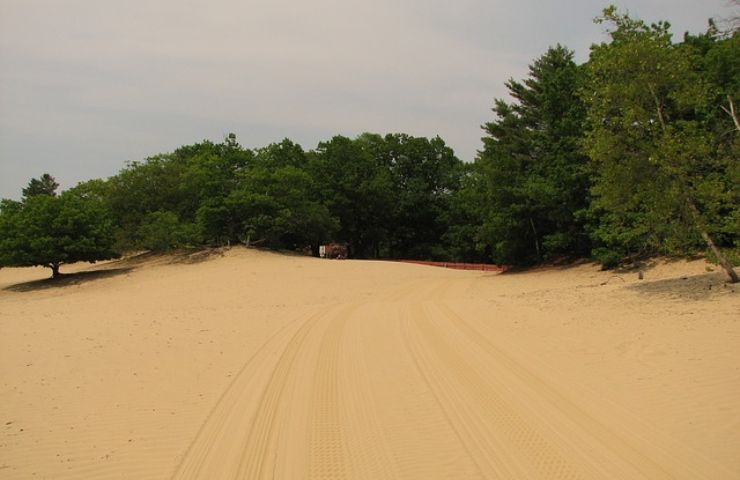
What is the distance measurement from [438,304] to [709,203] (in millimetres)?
8225

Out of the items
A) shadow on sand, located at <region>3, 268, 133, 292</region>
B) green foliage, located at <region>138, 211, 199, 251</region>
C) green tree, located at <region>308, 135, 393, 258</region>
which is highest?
green tree, located at <region>308, 135, 393, 258</region>

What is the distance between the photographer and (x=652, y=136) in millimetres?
14781

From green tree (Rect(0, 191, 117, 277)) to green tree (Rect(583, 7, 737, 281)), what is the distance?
3012cm

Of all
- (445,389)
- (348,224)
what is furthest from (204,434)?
(348,224)

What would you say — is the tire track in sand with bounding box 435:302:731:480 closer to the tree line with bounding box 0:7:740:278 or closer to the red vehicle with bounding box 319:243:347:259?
the tree line with bounding box 0:7:740:278

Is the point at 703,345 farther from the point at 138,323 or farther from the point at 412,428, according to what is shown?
the point at 138,323

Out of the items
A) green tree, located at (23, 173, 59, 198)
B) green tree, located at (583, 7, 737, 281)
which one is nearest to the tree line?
green tree, located at (583, 7, 737, 281)

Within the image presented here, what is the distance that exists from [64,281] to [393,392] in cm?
3335

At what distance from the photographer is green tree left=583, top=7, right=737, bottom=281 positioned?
1365 cm

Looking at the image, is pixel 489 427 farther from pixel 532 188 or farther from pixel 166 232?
pixel 166 232

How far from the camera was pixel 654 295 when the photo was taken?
1448cm

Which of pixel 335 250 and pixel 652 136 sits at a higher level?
pixel 652 136

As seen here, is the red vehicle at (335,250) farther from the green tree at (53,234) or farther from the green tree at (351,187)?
the green tree at (53,234)

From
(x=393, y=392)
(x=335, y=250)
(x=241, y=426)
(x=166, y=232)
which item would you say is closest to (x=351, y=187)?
(x=335, y=250)
